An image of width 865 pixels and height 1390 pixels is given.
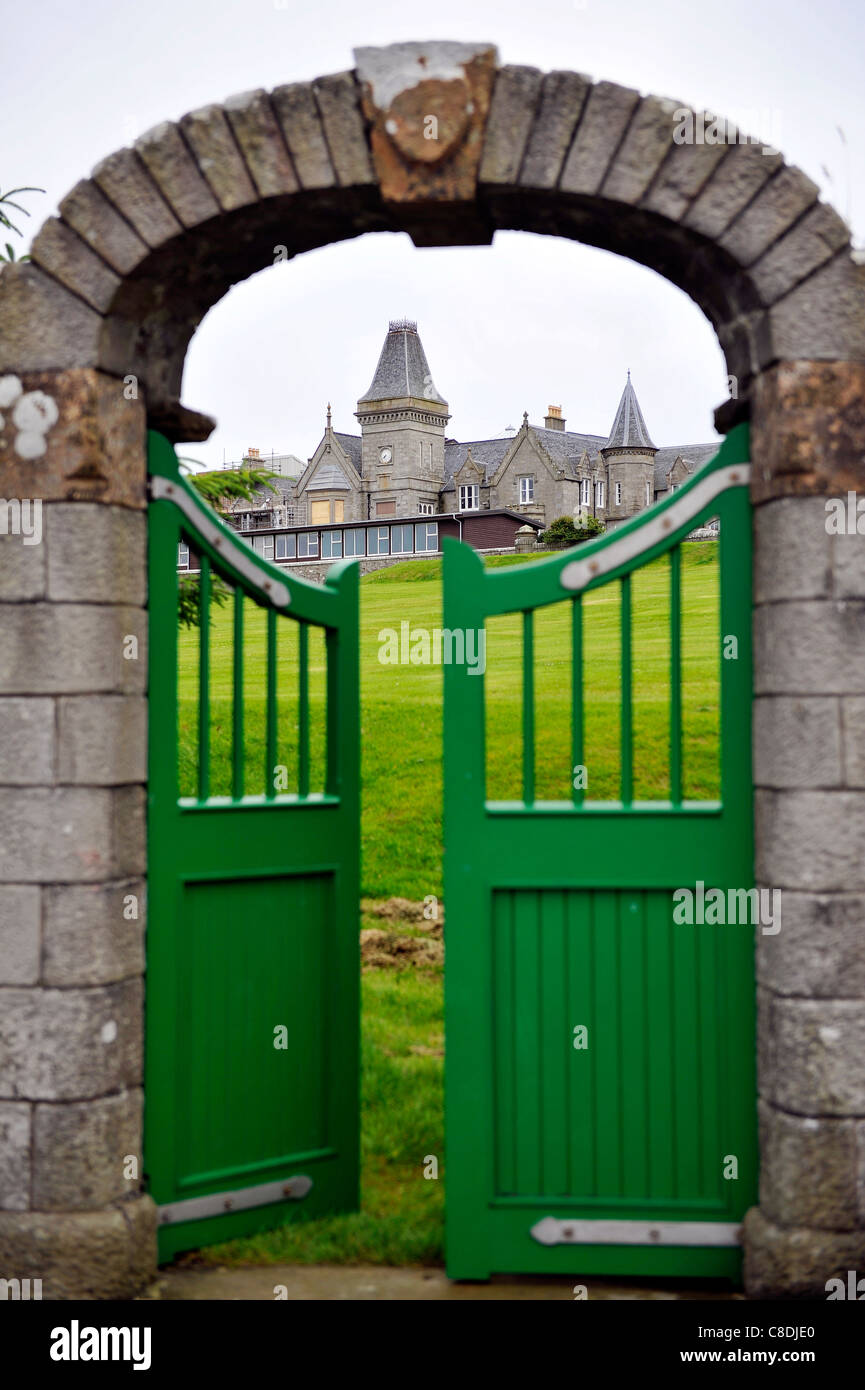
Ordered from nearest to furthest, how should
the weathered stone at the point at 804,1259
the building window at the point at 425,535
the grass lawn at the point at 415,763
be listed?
the weathered stone at the point at 804,1259 < the grass lawn at the point at 415,763 < the building window at the point at 425,535

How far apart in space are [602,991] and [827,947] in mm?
766

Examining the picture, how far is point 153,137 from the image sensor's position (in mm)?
4164

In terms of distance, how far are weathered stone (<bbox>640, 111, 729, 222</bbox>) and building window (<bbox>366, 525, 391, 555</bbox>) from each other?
4563 cm

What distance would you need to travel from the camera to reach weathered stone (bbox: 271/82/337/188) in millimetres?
4145

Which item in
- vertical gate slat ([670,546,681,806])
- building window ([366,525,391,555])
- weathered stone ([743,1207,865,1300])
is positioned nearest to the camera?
weathered stone ([743,1207,865,1300])

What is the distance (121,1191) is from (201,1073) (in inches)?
19.4

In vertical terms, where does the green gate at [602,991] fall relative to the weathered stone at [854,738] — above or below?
below

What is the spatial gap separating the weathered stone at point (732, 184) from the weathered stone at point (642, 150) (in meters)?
0.18

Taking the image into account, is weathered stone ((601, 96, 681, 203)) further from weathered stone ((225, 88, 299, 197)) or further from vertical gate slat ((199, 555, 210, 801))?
vertical gate slat ((199, 555, 210, 801))

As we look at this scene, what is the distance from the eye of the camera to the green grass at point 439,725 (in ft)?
34.7

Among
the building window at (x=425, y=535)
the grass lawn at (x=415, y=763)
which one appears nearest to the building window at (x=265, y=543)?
the building window at (x=425, y=535)

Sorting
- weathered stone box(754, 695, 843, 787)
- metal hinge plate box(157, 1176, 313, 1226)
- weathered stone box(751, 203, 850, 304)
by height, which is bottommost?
metal hinge plate box(157, 1176, 313, 1226)

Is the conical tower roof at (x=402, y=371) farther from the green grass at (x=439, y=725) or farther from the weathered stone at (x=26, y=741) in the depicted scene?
the weathered stone at (x=26, y=741)

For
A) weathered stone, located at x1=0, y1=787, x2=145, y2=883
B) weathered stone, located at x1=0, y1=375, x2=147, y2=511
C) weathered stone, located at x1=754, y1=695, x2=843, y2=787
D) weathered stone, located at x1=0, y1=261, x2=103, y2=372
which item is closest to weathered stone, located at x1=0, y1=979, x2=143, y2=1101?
weathered stone, located at x1=0, y1=787, x2=145, y2=883
